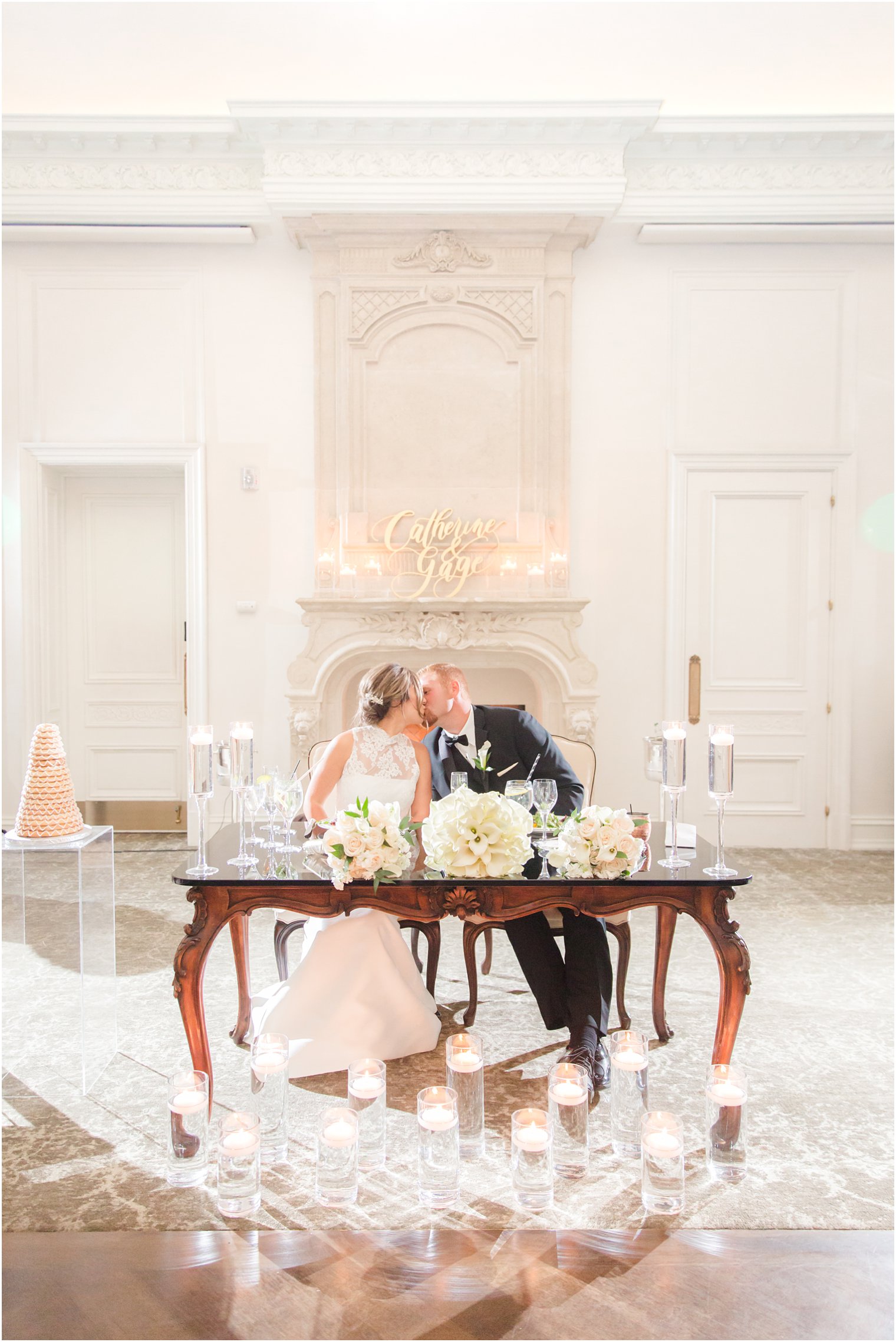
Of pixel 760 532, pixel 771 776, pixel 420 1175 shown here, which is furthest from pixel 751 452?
pixel 420 1175

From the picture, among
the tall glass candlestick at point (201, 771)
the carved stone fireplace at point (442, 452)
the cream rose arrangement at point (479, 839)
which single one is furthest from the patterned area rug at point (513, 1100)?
the carved stone fireplace at point (442, 452)

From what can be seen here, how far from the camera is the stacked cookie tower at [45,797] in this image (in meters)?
2.83

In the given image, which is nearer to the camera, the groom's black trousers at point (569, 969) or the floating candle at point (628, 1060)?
the floating candle at point (628, 1060)

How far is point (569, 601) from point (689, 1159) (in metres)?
3.61

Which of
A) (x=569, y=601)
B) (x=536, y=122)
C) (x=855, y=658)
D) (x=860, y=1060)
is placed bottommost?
(x=860, y=1060)

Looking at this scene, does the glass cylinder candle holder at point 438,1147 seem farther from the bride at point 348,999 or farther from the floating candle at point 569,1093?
the bride at point 348,999

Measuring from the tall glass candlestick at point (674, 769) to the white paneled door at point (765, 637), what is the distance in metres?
3.26

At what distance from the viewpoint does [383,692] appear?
3150 millimetres

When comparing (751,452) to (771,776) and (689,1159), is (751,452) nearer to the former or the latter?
(771,776)

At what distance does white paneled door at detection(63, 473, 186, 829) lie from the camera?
20.4 ft

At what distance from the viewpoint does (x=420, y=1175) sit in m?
2.12

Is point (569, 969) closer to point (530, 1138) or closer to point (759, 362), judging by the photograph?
point (530, 1138)

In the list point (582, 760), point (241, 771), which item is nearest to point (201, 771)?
point (241, 771)

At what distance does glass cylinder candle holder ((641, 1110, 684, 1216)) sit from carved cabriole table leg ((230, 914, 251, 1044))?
1.46 meters
